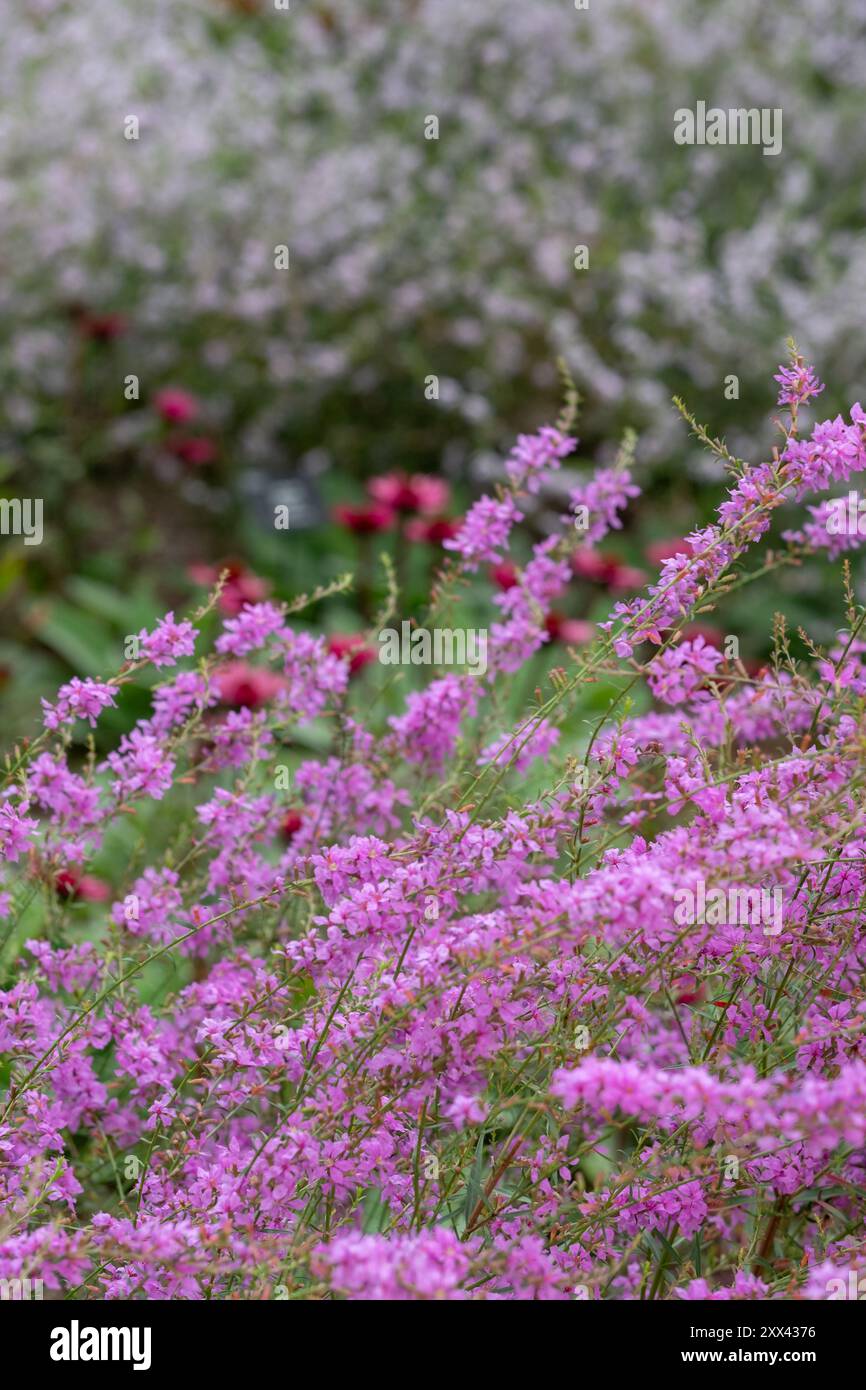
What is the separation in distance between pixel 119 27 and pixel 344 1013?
21.4ft

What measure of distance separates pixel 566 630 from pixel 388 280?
2.62 metres

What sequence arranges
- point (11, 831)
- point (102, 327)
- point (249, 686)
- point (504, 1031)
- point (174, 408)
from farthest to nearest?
point (102, 327)
point (174, 408)
point (249, 686)
point (11, 831)
point (504, 1031)

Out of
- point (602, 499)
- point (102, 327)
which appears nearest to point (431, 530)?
point (102, 327)

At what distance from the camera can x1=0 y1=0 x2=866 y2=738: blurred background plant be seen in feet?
19.5

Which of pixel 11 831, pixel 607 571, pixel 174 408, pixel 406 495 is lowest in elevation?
pixel 11 831

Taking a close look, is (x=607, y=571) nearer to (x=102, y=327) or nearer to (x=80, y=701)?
(x=102, y=327)

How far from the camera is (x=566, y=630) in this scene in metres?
4.50

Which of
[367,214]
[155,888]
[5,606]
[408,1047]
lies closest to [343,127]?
[367,214]

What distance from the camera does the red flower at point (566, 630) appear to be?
4.24 meters

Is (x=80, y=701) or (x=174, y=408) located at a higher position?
(x=174, y=408)

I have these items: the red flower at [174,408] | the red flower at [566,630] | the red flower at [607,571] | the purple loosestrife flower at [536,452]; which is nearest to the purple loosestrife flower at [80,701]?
the purple loosestrife flower at [536,452]

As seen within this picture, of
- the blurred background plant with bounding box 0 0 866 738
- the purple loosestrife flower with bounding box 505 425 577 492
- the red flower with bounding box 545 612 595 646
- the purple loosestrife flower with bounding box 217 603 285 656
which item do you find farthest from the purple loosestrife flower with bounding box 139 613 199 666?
the blurred background plant with bounding box 0 0 866 738

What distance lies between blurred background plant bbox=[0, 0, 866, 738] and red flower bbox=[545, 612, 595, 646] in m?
0.60

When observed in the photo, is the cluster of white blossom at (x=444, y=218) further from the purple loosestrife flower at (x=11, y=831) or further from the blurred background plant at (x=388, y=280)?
the purple loosestrife flower at (x=11, y=831)
